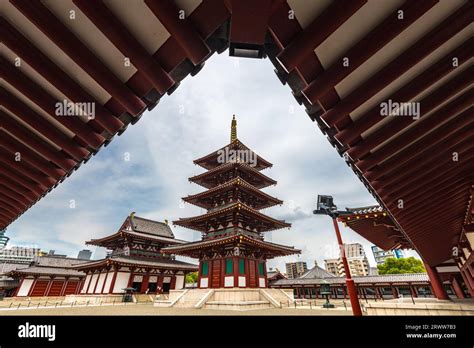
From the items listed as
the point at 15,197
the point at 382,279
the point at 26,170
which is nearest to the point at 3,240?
the point at 382,279

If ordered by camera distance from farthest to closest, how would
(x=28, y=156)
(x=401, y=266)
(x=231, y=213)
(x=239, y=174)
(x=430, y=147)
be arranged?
(x=401, y=266)
(x=239, y=174)
(x=231, y=213)
(x=430, y=147)
(x=28, y=156)

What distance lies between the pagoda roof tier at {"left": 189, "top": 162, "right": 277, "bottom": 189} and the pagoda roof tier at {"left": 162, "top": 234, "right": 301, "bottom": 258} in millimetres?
7094

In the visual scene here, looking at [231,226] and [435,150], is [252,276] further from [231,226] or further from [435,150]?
[435,150]

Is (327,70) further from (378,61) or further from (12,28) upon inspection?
(12,28)

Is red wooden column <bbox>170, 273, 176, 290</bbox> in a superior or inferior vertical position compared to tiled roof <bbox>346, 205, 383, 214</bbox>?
inferior

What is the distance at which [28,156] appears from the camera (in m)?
3.20

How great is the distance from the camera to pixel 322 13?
2.01 metres

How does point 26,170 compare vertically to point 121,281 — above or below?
below

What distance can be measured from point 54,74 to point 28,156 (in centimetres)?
164

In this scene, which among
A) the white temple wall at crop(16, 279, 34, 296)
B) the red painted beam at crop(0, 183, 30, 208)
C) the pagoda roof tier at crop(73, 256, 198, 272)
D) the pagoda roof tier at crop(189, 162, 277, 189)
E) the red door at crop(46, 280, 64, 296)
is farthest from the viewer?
the red door at crop(46, 280, 64, 296)

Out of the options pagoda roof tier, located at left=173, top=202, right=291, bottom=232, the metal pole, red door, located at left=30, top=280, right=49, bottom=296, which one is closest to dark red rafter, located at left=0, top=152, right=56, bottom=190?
the metal pole

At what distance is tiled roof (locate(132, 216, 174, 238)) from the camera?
29.9 metres

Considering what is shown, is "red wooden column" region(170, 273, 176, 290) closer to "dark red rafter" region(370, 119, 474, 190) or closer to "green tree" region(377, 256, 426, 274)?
"dark red rafter" region(370, 119, 474, 190)

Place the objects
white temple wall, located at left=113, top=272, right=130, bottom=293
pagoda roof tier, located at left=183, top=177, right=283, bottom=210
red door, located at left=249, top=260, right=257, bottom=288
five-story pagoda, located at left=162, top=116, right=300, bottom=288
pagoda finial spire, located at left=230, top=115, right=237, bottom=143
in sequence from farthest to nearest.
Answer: pagoda finial spire, located at left=230, top=115, right=237, bottom=143 → white temple wall, located at left=113, top=272, right=130, bottom=293 → pagoda roof tier, located at left=183, top=177, right=283, bottom=210 → red door, located at left=249, top=260, right=257, bottom=288 → five-story pagoda, located at left=162, top=116, right=300, bottom=288
